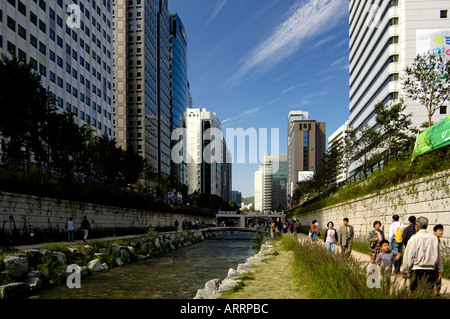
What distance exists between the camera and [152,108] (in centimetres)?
13450

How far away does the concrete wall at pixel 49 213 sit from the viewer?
69.7 ft

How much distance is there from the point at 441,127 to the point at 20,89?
30.1 metres

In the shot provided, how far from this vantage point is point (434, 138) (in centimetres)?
1436

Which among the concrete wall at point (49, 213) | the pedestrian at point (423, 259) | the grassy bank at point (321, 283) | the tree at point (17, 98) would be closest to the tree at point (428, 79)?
the grassy bank at point (321, 283)

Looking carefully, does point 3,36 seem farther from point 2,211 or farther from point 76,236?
point 2,211

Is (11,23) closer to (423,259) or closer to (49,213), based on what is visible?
(49,213)

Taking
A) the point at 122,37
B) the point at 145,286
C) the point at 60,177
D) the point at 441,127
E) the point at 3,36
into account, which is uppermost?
the point at 122,37

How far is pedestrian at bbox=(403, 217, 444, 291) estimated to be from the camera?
7.09 m

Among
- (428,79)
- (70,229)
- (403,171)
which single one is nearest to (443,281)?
(403,171)

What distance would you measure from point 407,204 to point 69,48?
233 ft

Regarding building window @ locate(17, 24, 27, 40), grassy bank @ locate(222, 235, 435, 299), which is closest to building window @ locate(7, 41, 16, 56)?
building window @ locate(17, 24, 27, 40)

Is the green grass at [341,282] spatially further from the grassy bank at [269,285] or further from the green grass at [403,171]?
the green grass at [403,171]

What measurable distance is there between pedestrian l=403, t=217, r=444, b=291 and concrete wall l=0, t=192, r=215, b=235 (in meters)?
21.0
